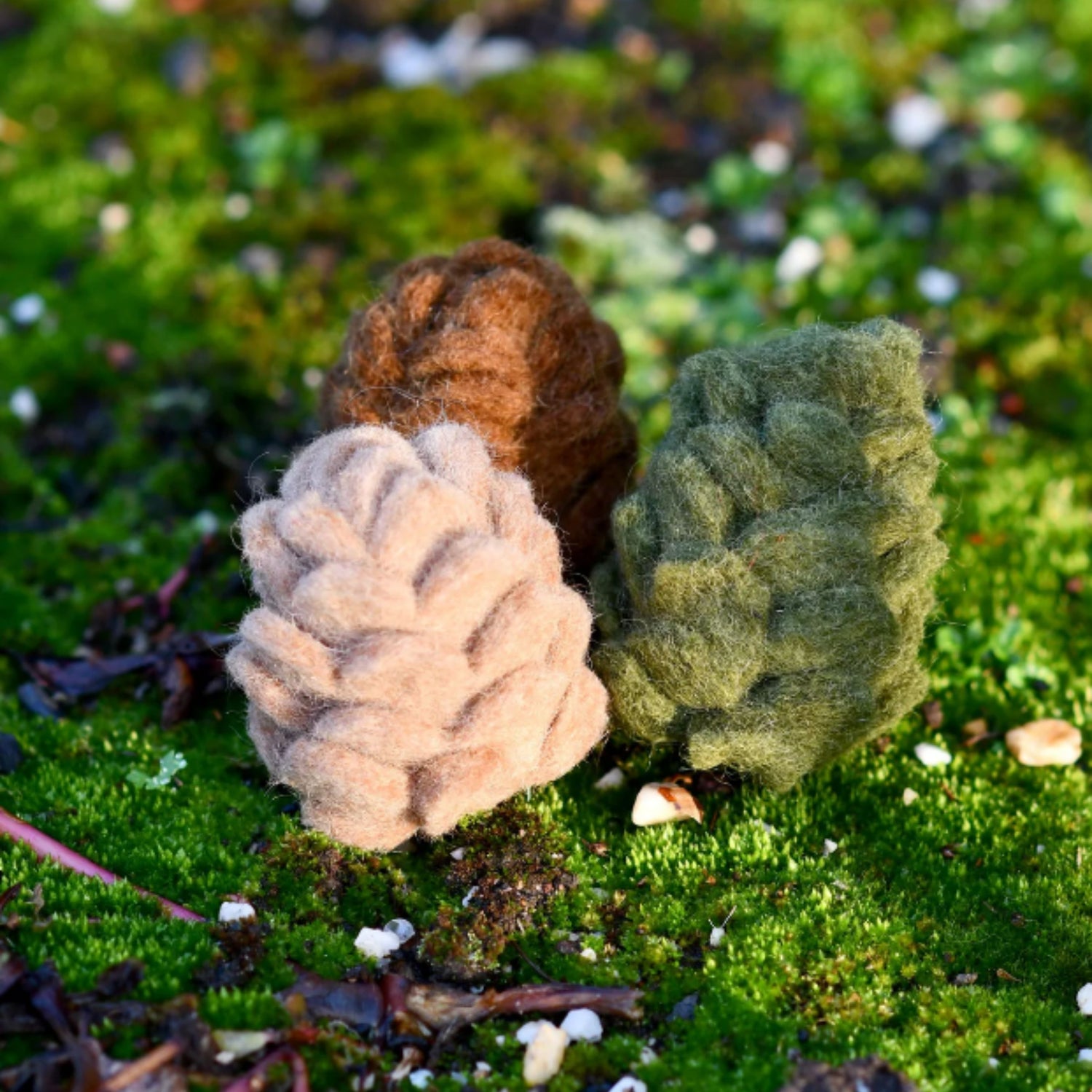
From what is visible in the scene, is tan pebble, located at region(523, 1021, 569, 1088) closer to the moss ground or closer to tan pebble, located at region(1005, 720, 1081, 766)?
the moss ground

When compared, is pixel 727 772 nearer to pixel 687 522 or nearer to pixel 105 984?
pixel 687 522

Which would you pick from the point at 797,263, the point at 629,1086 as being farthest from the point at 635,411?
the point at 629,1086

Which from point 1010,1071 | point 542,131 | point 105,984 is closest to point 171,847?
point 105,984

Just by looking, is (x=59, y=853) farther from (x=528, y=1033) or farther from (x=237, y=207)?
(x=237, y=207)

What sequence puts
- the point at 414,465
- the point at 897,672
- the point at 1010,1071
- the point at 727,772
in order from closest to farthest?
1. the point at 1010,1071
2. the point at 414,465
3. the point at 897,672
4. the point at 727,772

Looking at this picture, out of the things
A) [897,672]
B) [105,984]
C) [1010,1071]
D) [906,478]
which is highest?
[906,478]

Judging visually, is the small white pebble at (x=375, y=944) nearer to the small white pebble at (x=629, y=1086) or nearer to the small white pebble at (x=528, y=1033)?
the small white pebble at (x=528, y=1033)
